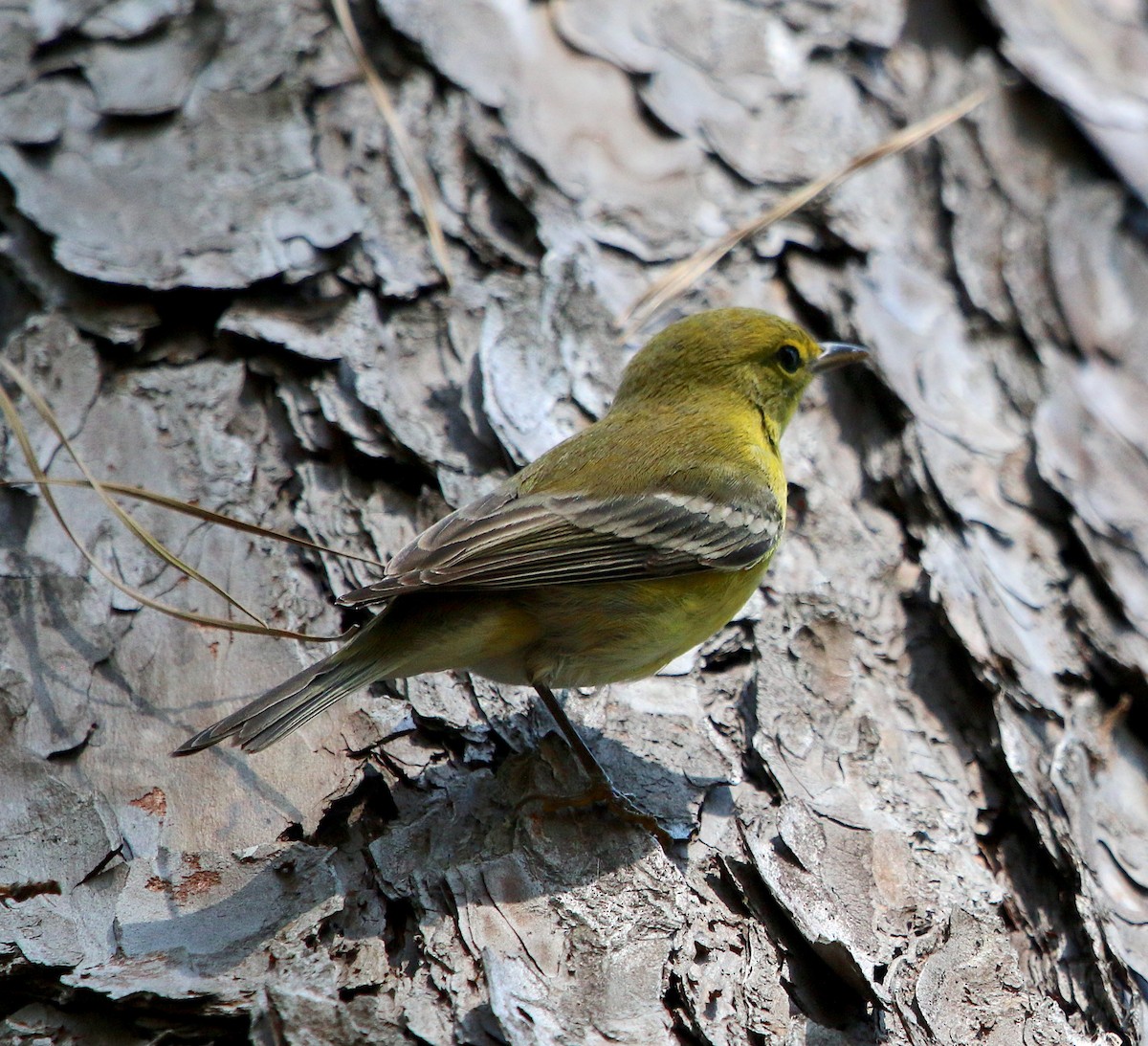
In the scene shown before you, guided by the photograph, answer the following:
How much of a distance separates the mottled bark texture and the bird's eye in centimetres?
27

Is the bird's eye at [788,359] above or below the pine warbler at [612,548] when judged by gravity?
above

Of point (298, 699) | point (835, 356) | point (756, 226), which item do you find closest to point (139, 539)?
point (298, 699)

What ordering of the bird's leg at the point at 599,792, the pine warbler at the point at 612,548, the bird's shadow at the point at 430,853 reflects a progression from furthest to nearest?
the pine warbler at the point at 612,548 < the bird's leg at the point at 599,792 < the bird's shadow at the point at 430,853

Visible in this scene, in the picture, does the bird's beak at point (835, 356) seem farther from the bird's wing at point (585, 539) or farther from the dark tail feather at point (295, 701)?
the dark tail feather at point (295, 701)

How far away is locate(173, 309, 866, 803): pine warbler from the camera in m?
2.87

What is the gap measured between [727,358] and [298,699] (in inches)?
75.9

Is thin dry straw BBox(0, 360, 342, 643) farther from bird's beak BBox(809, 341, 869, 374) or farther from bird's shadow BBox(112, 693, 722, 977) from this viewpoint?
bird's beak BBox(809, 341, 869, 374)

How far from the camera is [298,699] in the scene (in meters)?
2.64

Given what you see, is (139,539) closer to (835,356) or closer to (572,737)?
(572,737)

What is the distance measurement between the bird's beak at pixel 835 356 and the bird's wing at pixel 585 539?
1.82 feet

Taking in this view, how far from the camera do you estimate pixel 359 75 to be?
13.9 feet

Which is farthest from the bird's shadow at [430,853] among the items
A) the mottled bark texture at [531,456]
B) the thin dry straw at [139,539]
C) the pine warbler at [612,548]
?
the thin dry straw at [139,539]

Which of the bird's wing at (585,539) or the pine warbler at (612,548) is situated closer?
the pine warbler at (612,548)

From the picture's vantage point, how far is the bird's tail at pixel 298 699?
2557mm
